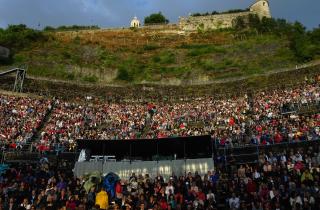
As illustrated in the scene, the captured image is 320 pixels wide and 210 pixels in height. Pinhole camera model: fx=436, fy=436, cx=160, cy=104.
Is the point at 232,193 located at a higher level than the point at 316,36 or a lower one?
lower

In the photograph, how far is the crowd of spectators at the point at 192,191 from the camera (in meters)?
15.8

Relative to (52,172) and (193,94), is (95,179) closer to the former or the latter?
(52,172)

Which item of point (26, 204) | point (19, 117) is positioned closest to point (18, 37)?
point (19, 117)

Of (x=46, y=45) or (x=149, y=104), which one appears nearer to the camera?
(x=149, y=104)

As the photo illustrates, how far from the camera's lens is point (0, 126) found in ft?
94.9

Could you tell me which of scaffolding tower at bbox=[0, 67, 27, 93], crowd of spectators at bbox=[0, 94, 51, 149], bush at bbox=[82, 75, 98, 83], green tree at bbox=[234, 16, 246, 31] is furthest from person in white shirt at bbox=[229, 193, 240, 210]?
green tree at bbox=[234, 16, 246, 31]

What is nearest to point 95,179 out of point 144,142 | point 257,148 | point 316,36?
point 144,142

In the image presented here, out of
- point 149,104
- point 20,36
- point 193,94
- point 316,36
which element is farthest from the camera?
point 20,36

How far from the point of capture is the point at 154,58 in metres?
54.6

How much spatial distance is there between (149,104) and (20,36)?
24.5 meters

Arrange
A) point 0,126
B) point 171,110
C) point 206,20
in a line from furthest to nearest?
point 206,20 < point 171,110 < point 0,126

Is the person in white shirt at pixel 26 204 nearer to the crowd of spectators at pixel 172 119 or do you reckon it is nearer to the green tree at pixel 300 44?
the crowd of spectators at pixel 172 119

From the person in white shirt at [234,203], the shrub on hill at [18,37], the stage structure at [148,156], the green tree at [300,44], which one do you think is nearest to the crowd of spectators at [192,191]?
the person in white shirt at [234,203]

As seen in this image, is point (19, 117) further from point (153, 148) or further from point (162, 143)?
point (162, 143)
